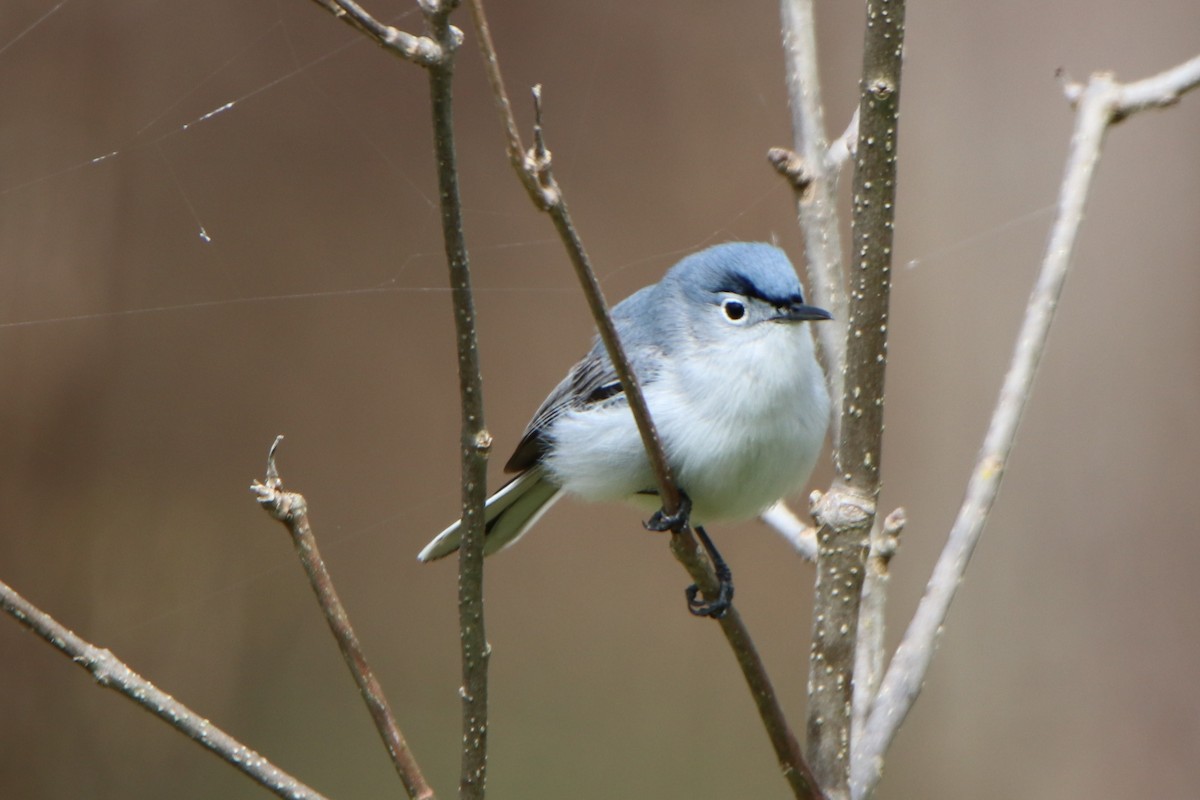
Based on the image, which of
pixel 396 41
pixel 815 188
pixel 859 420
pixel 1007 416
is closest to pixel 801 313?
pixel 815 188

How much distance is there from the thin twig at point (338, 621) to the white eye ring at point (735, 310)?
810mm

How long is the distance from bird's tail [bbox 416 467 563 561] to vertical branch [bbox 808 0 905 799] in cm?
74

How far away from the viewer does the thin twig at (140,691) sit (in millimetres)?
1123

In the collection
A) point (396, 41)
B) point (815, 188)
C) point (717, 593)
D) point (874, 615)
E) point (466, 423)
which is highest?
point (396, 41)

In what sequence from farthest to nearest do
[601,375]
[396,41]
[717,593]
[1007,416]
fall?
[601,375] < [1007,416] < [717,593] < [396,41]

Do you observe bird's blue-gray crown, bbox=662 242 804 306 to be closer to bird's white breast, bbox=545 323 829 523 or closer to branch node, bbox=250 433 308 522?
bird's white breast, bbox=545 323 829 523

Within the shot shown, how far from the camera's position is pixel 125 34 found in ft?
7.68

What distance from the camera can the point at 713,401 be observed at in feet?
5.63

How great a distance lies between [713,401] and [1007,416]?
0.42 m

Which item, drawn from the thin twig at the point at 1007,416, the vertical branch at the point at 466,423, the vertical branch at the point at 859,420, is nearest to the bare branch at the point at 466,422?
the vertical branch at the point at 466,423

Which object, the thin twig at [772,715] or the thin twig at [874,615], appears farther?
the thin twig at [874,615]

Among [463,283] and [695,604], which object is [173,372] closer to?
[695,604]

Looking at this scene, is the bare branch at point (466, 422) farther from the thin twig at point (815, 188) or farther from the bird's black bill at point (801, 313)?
the thin twig at point (815, 188)

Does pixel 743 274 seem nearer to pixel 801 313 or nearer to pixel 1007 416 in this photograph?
pixel 801 313
